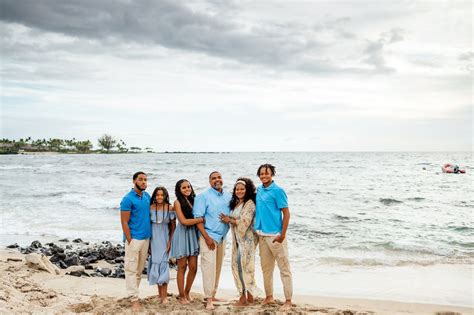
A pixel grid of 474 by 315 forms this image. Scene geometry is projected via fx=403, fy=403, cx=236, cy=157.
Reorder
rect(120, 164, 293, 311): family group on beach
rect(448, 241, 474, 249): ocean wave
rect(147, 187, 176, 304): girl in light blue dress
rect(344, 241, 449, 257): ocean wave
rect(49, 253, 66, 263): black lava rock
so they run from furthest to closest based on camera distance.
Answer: rect(448, 241, 474, 249): ocean wave
rect(344, 241, 449, 257): ocean wave
rect(49, 253, 66, 263): black lava rock
rect(147, 187, 176, 304): girl in light blue dress
rect(120, 164, 293, 311): family group on beach

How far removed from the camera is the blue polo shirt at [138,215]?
5.80 m

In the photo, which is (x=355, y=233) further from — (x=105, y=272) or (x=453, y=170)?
(x=453, y=170)

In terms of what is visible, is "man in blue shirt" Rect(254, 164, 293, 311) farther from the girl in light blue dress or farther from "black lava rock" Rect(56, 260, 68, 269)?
"black lava rock" Rect(56, 260, 68, 269)

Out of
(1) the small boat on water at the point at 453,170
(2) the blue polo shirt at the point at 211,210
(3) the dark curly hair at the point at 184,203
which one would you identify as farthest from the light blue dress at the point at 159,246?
(1) the small boat on water at the point at 453,170

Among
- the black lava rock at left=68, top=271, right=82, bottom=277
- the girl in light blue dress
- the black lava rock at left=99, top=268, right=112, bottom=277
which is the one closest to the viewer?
the girl in light blue dress

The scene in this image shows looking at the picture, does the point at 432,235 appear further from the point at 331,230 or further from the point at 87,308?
the point at 87,308

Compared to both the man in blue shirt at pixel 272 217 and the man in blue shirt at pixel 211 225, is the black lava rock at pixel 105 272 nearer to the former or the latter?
the man in blue shirt at pixel 211 225

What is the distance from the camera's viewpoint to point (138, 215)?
230 inches

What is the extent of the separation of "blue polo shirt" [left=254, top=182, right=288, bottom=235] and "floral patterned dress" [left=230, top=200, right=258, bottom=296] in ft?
0.61

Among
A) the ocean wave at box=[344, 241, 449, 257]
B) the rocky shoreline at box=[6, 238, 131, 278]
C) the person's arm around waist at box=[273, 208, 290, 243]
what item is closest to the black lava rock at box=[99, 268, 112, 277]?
the rocky shoreline at box=[6, 238, 131, 278]

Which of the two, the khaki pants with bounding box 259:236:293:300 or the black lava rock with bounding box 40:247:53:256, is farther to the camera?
the black lava rock with bounding box 40:247:53:256

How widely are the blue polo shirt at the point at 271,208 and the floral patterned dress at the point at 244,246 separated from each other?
0.19 m

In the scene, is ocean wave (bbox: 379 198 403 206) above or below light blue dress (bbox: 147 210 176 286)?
below

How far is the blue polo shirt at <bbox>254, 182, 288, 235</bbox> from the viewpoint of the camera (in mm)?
5867
